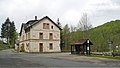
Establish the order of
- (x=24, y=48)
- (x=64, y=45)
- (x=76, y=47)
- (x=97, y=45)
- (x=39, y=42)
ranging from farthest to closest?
(x=64, y=45)
(x=97, y=45)
(x=24, y=48)
(x=39, y=42)
(x=76, y=47)

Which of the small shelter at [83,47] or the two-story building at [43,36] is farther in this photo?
the two-story building at [43,36]

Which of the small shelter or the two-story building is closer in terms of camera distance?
the small shelter

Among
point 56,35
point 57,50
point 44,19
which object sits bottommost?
point 57,50

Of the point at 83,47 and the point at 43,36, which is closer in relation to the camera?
the point at 83,47

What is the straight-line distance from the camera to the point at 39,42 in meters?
62.3

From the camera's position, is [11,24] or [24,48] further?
[11,24]

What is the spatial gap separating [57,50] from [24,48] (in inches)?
417

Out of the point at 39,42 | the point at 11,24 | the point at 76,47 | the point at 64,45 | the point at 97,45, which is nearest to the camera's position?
the point at 76,47

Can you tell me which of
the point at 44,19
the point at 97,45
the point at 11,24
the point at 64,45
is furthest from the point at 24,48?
the point at 11,24

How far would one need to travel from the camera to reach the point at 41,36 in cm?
6281

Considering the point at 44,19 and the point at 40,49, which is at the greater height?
the point at 44,19

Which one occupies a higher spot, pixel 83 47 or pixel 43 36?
pixel 43 36

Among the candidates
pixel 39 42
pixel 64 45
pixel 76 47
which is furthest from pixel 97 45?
pixel 76 47

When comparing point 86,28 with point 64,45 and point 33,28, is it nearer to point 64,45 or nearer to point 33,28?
point 33,28
